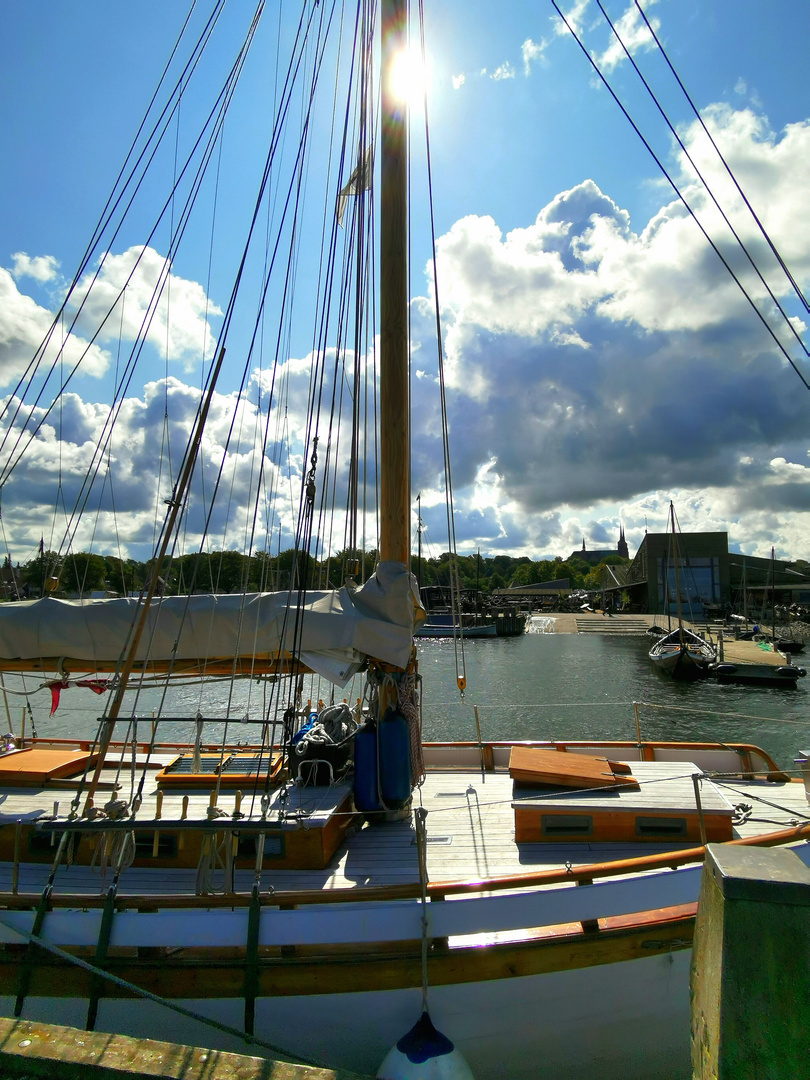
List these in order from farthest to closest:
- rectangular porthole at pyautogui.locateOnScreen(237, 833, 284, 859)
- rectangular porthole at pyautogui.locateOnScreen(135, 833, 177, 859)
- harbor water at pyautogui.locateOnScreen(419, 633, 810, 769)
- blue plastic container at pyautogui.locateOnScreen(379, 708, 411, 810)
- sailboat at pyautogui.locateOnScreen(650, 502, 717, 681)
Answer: sailboat at pyautogui.locateOnScreen(650, 502, 717, 681) < harbor water at pyautogui.locateOnScreen(419, 633, 810, 769) < blue plastic container at pyautogui.locateOnScreen(379, 708, 411, 810) < rectangular porthole at pyautogui.locateOnScreen(135, 833, 177, 859) < rectangular porthole at pyautogui.locateOnScreen(237, 833, 284, 859)

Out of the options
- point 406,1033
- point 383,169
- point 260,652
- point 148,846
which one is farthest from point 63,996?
point 383,169

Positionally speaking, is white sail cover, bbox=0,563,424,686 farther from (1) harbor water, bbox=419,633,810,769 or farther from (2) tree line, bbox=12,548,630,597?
(1) harbor water, bbox=419,633,810,769

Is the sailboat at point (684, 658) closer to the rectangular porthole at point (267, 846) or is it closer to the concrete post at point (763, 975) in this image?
the rectangular porthole at point (267, 846)

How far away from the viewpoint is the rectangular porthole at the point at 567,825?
19.1 ft

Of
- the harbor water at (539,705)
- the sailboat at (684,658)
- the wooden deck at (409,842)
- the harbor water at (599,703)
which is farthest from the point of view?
the sailboat at (684,658)

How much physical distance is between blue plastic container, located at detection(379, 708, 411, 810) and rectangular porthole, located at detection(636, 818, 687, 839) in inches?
85.9

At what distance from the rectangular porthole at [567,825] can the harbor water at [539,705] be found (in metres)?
7.40

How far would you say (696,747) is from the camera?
8258mm

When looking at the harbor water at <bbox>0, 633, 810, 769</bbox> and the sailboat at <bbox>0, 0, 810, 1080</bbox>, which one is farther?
the harbor water at <bbox>0, 633, 810, 769</bbox>

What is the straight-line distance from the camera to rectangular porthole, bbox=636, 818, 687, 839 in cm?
577

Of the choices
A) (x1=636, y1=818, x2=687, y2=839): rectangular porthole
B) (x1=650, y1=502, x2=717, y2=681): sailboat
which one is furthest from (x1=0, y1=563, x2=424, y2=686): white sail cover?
(x1=650, y1=502, x2=717, y2=681): sailboat

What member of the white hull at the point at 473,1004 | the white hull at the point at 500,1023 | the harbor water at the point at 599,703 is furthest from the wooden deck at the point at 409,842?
the harbor water at the point at 599,703

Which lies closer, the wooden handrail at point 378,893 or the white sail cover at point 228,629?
the wooden handrail at point 378,893

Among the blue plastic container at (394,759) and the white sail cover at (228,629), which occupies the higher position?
the white sail cover at (228,629)
